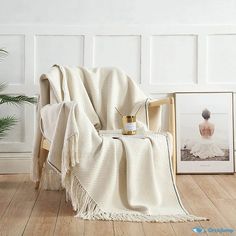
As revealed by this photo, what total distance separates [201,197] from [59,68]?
1.27 metres

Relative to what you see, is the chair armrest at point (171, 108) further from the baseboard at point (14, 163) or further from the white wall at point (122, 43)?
the baseboard at point (14, 163)

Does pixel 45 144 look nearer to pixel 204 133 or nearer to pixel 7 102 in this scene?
pixel 7 102

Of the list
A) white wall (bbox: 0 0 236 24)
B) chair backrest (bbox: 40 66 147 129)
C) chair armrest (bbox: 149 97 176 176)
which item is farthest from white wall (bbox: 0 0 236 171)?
chair armrest (bbox: 149 97 176 176)

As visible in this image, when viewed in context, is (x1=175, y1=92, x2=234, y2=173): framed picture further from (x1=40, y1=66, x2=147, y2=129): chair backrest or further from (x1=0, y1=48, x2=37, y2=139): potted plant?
(x1=0, y1=48, x2=37, y2=139): potted plant

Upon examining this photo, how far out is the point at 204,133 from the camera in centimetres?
411

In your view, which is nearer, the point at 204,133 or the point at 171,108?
the point at 171,108

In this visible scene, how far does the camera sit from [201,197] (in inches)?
128

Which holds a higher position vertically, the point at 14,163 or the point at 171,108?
the point at 171,108

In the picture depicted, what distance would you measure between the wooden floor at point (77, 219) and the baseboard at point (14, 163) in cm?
29

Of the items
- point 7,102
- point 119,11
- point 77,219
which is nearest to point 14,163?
point 7,102

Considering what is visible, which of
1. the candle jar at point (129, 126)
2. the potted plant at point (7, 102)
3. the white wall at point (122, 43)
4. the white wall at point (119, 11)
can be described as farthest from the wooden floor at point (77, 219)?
the white wall at point (119, 11)

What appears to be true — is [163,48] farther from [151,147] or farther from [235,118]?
[151,147]

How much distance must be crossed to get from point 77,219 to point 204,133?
1.71 metres

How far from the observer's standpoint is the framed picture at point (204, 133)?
4.11 metres
